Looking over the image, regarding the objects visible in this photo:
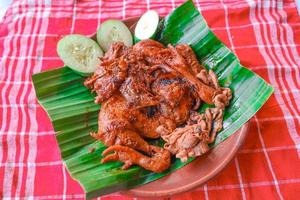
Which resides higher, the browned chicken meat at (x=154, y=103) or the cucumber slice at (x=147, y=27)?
the cucumber slice at (x=147, y=27)

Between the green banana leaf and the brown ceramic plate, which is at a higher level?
the green banana leaf

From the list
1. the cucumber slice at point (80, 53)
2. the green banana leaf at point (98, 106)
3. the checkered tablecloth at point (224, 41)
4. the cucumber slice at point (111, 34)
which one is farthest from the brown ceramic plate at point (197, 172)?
the cucumber slice at point (111, 34)

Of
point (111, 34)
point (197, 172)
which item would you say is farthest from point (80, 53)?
point (197, 172)

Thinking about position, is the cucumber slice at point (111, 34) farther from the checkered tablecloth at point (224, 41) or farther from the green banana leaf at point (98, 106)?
the checkered tablecloth at point (224, 41)

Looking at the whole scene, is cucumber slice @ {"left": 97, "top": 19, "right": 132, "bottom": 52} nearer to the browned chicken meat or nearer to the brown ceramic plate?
the browned chicken meat

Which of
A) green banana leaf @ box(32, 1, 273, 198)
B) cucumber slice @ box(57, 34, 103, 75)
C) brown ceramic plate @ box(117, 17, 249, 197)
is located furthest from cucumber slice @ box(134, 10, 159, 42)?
brown ceramic plate @ box(117, 17, 249, 197)

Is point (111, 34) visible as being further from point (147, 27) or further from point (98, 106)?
point (98, 106)

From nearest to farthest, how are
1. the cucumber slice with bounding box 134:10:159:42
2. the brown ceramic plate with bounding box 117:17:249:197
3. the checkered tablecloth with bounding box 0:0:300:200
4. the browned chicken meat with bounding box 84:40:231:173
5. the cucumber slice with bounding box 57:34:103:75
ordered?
the brown ceramic plate with bounding box 117:17:249:197, the browned chicken meat with bounding box 84:40:231:173, the checkered tablecloth with bounding box 0:0:300:200, the cucumber slice with bounding box 57:34:103:75, the cucumber slice with bounding box 134:10:159:42
